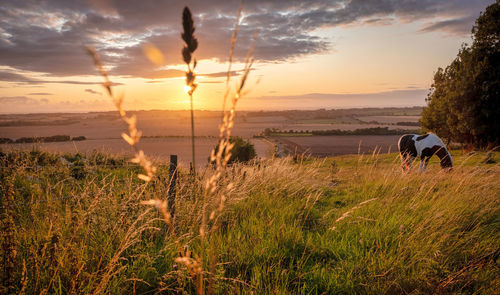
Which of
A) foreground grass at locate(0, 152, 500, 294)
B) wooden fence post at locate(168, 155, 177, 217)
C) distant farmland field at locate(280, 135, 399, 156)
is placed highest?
wooden fence post at locate(168, 155, 177, 217)

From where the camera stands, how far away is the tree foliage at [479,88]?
68.7 ft

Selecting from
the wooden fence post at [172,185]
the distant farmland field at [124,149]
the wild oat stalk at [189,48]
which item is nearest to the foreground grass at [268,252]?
the wooden fence post at [172,185]

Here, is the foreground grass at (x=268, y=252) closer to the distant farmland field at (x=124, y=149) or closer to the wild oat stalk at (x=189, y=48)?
the wild oat stalk at (x=189, y=48)

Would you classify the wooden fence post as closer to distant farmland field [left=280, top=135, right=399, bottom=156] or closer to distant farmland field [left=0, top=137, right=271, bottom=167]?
distant farmland field [left=0, top=137, right=271, bottom=167]

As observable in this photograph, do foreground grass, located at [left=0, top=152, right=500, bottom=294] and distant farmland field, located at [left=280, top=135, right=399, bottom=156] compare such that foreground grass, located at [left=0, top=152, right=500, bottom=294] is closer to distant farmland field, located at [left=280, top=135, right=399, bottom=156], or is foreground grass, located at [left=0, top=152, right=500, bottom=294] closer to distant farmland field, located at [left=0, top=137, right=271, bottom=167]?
distant farmland field, located at [left=0, top=137, right=271, bottom=167]

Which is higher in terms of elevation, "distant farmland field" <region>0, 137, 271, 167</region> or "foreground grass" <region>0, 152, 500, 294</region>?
"foreground grass" <region>0, 152, 500, 294</region>

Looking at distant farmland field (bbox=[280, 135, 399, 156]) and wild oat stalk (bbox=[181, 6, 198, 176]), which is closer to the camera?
wild oat stalk (bbox=[181, 6, 198, 176])

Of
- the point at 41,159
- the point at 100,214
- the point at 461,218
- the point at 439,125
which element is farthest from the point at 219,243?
the point at 439,125

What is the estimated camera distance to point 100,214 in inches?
162

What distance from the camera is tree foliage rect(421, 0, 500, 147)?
2095cm

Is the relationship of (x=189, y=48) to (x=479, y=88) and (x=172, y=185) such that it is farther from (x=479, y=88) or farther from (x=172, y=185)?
(x=479, y=88)

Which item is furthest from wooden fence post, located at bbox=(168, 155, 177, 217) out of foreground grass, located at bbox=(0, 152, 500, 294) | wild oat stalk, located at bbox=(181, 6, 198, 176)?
wild oat stalk, located at bbox=(181, 6, 198, 176)

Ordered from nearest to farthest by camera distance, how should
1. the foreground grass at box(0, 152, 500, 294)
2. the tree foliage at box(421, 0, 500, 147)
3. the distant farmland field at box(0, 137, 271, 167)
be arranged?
the foreground grass at box(0, 152, 500, 294), the distant farmland field at box(0, 137, 271, 167), the tree foliage at box(421, 0, 500, 147)

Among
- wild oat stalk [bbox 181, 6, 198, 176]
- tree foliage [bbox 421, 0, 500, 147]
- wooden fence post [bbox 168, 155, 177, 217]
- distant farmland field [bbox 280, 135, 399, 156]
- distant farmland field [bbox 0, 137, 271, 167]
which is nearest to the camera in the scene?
wild oat stalk [bbox 181, 6, 198, 176]
